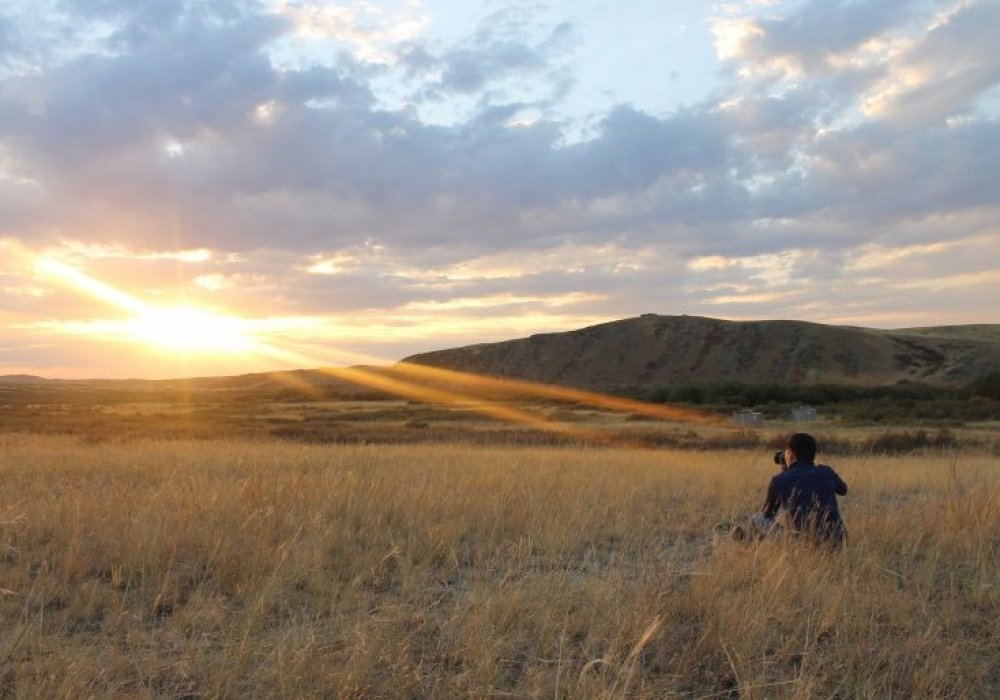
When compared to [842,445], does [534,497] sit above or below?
above

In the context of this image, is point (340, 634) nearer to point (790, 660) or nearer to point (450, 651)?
point (450, 651)

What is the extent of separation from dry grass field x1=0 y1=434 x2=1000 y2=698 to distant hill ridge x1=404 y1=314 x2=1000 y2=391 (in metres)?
77.7

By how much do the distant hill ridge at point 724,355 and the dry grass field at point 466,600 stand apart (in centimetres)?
7771

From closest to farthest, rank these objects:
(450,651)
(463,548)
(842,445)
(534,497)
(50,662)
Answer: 1. (50,662)
2. (450,651)
3. (463,548)
4. (534,497)
5. (842,445)

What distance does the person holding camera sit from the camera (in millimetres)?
5969

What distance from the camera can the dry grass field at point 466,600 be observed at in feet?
11.9

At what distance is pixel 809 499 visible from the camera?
6230 mm

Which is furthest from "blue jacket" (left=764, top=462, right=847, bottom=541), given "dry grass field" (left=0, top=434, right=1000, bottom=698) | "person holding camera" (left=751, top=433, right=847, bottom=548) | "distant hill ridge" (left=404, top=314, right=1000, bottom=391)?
"distant hill ridge" (left=404, top=314, right=1000, bottom=391)

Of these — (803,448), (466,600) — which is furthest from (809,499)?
(466,600)

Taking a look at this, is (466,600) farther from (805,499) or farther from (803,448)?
(803,448)

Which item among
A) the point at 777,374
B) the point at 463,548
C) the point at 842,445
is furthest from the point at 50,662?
the point at 777,374

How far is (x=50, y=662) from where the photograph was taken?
12.0 ft

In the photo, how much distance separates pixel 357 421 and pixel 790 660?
42.6m

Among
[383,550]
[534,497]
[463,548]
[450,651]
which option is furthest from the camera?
Answer: [534,497]
